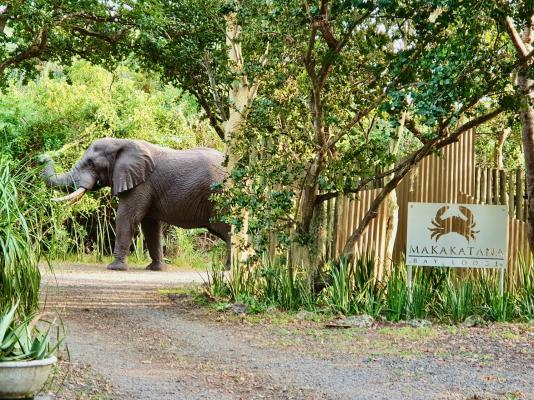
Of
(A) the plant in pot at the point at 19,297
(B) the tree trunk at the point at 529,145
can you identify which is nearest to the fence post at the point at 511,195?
(B) the tree trunk at the point at 529,145

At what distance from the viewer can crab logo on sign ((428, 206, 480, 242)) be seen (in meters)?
11.0

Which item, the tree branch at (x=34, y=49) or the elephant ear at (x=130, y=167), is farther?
the elephant ear at (x=130, y=167)

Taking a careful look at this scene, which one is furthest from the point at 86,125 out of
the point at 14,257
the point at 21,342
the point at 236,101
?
the point at 21,342

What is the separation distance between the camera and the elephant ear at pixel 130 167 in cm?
1678

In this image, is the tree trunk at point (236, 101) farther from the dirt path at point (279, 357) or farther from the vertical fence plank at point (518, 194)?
the vertical fence plank at point (518, 194)

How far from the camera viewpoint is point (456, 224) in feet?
36.0

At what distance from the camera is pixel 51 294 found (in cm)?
1202

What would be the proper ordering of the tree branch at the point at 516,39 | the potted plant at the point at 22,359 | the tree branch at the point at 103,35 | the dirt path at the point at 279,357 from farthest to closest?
the tree branch at the point at 103,35, the tree branch at the point at 516,39, the dirt path at the point at 279,357, the potted plant at the point at 22,359

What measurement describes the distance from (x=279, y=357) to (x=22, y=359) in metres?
2.98

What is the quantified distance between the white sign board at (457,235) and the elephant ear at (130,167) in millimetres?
7088

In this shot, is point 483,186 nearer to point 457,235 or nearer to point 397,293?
point 457,235

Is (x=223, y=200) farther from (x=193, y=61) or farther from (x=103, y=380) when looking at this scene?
(x=103, y=380)

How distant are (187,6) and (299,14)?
13.0 feet

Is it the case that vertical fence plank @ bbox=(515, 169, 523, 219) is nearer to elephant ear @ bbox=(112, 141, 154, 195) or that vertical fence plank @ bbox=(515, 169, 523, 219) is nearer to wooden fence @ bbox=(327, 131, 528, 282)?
wooden fence @ bbox=(327, 131, 528, 282)
